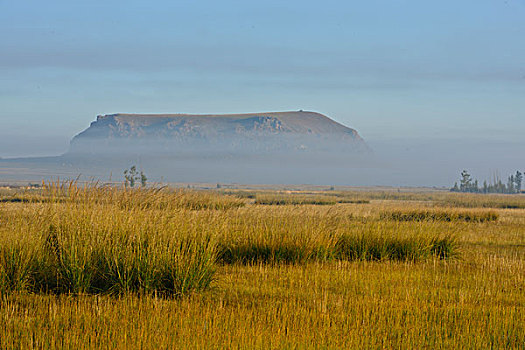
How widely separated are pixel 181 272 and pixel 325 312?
224 cm

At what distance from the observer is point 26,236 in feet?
29.6

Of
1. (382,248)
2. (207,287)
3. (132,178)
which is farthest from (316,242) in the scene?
(132,178)

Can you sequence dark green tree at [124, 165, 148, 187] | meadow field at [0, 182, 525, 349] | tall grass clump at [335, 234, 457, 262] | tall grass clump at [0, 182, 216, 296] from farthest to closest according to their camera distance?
tall grass clump at [335, 234, 457, 262]
dark green tree at [124, 165, 148, 187]
tall grass clump at [0, 182, 216, 296]
meadow field at [0, 182, 525, 349]

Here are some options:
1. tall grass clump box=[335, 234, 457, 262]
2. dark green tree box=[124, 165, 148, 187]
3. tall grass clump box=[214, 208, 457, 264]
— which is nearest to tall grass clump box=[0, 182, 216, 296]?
dark green tree box=[124, 165, 148, 187]

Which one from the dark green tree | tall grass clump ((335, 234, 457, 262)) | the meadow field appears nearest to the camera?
the meadow field

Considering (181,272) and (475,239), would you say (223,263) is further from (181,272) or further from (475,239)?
(475,239)

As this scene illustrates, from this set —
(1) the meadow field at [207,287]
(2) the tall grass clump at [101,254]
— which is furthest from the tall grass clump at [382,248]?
(2) the tall grass clump at [101,254]

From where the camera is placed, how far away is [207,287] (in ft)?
30.2

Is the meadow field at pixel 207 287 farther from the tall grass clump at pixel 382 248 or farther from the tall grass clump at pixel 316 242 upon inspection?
the tall grass clump at pixel 382 248

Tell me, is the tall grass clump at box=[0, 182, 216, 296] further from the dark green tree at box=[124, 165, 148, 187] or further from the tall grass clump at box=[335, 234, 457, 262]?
the tall grass clump at box=[335, 234, 457, 262]

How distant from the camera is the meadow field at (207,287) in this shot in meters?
6.87

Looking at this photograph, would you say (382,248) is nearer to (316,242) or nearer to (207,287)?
(316,242)

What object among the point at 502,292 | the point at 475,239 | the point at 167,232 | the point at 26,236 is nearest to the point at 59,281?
the point at 26,236

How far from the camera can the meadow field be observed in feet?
22.5
